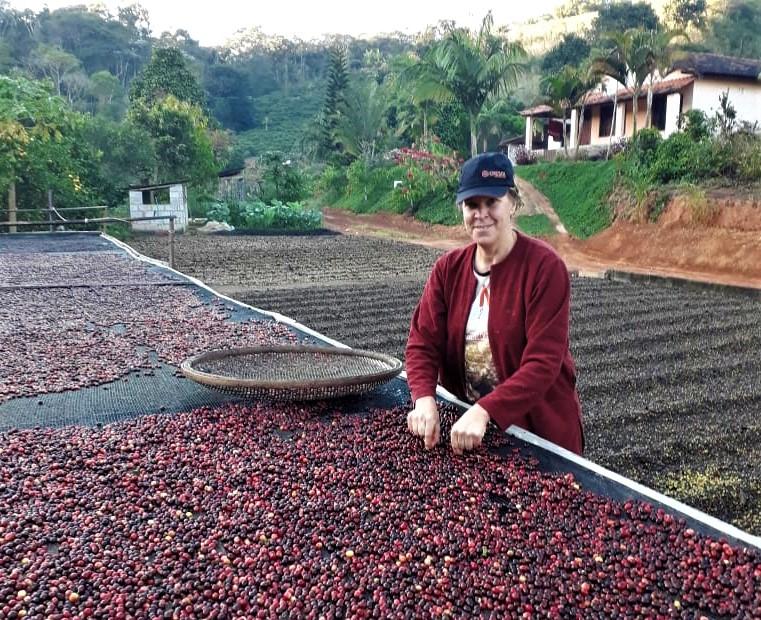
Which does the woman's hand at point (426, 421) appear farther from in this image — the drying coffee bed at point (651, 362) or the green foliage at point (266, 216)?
the green foliage at point (266, 216)

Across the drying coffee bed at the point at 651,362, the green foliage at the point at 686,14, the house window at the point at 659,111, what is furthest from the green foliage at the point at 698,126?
the green foliage at the point at 686,14

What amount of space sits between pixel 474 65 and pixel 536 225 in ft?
16.3

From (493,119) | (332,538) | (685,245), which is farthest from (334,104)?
(332,538)

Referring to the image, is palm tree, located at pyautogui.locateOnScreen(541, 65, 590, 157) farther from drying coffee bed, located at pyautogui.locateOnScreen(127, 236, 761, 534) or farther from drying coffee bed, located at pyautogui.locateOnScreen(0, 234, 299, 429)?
drying coffee bed, located at pyautogui.locateOnScreen(0, 234, 299, 429)

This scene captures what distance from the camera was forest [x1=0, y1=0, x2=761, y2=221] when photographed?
15.3 m

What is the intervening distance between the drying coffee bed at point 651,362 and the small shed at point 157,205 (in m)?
8.03

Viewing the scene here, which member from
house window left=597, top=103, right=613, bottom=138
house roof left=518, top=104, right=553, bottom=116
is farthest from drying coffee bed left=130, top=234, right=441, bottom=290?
house window left=597, top=103, right=613, bottom=138

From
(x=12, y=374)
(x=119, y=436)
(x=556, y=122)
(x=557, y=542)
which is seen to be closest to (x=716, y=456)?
(x=557, y=542)

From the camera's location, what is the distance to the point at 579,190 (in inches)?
635

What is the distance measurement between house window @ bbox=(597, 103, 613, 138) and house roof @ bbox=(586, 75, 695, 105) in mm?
439

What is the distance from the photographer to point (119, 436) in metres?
2.21

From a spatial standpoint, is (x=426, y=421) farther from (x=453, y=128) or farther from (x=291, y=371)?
(x=453, y=128)

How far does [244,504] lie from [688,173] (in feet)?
45.4

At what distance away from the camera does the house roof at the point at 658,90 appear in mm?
17141
